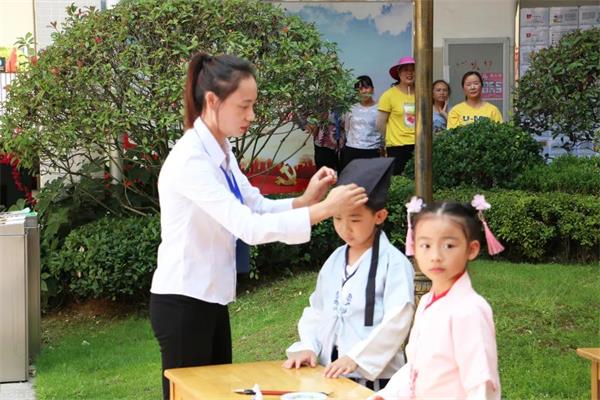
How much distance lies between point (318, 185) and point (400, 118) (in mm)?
6154

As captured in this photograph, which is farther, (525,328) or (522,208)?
(522,208)

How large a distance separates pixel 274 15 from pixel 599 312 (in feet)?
12.0

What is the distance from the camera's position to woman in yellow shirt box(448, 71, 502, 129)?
989cm

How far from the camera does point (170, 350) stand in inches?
153

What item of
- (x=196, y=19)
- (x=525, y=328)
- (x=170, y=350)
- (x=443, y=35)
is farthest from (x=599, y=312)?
(x=443, y=35)

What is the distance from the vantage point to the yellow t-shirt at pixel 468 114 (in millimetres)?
9875

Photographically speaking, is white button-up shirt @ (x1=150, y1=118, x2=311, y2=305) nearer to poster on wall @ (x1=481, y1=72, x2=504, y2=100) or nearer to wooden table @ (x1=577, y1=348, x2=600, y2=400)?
wooden table @ (x1=577, y1=348, x2=600, y2=400)

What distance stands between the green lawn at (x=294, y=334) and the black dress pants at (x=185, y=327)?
271 centimetres

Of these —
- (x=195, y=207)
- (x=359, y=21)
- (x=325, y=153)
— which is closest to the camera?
(x=195, y=207)

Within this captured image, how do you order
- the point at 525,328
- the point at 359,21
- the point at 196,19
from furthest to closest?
the point at 359,21, the point at 196,19, the point at 525,328

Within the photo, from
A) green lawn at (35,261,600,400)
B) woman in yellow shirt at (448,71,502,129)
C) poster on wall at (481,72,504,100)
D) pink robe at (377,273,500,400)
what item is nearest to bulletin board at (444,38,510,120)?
poster on wall at (481,72,504,100)

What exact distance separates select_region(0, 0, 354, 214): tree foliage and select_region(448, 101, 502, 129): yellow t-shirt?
154 centimetres

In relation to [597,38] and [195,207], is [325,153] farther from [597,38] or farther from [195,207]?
[195,207]

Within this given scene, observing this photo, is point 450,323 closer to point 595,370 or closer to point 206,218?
point 206,218
